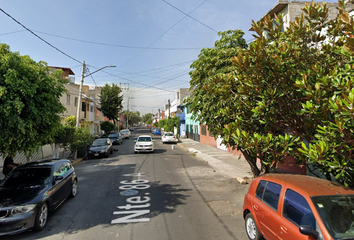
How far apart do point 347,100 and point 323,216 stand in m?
1.75

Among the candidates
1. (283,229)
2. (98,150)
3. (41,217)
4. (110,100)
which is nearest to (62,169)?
(41,217)

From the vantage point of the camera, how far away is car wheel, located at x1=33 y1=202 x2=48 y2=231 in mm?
4777

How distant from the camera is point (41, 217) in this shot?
4953 mm

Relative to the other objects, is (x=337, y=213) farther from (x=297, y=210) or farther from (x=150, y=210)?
(x=150, y=210)

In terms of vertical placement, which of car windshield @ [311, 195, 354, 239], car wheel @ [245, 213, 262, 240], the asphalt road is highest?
car windshield @ [311, 195, 354, 239]

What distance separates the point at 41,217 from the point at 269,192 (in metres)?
5.09

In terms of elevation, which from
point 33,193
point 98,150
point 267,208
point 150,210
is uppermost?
point 267,208

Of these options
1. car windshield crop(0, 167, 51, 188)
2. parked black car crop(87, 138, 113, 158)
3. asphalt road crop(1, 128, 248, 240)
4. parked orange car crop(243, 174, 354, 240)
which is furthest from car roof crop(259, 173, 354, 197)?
parked black car crop(87, 138, 113, 158)

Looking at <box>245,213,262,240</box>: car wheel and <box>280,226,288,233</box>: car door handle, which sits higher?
<box>280,226,288,233</box>: car door handle

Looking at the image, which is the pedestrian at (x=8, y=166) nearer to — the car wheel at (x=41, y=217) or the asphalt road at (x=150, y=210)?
the asphalt road at (x=150, y=210)

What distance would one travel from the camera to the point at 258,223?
410 centimetres

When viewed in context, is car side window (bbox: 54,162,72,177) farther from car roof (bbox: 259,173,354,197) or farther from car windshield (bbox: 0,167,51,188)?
car roof (bbox: 259,173,354,197)

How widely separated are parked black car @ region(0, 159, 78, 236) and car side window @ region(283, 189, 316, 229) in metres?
5.18

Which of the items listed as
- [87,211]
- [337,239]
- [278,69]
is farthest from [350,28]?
[87,211]
